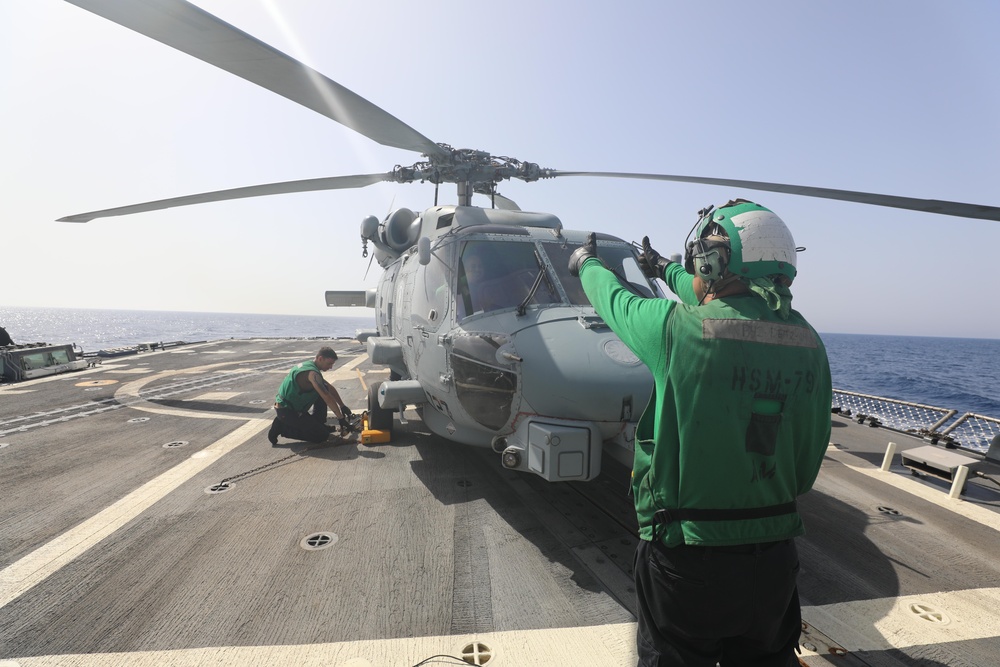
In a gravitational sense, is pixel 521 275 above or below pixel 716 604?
above

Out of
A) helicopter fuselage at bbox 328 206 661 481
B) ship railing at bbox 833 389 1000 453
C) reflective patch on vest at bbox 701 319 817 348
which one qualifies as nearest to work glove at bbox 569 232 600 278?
reflective patch on vest at bbox 701 319 817 348

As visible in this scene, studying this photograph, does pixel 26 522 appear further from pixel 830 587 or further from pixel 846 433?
pixel 846 433

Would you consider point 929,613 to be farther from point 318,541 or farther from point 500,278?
point 318,541

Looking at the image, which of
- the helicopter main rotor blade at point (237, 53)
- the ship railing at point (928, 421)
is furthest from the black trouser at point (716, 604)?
the ship railing at point (928, 421)

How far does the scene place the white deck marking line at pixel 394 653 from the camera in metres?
2.66

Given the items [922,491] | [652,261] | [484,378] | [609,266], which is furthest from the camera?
[922,491]

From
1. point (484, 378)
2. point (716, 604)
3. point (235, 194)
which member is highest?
point (235, 194)

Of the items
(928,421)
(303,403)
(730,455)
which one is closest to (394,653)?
(730,455)

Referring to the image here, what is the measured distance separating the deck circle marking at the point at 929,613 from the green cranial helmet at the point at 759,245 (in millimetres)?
3155

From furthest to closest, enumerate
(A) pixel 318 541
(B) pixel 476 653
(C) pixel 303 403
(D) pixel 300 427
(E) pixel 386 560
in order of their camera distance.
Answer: (C) pixel 303 403
(D) pixel 300 427
(A) pixel 318 541
(E) pixel 386 560
(B) pixel 476 653

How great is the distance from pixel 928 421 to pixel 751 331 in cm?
1007

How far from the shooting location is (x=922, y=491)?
5.43 metres

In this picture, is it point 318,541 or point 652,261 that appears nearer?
point 652,261

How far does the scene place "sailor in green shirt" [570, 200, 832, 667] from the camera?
62.6 inches
